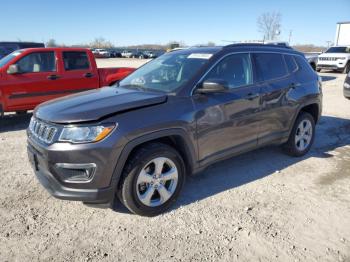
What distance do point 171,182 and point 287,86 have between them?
95.7 inches

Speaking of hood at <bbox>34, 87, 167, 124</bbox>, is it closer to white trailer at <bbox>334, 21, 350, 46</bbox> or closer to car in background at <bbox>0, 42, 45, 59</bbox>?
car in background at <bbox>0, 42, 45, 59</bbox>

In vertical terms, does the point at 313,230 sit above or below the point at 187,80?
below

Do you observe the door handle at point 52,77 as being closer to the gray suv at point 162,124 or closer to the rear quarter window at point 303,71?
the gray suv at point 162,124

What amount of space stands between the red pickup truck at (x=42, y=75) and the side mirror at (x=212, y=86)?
4.86 m

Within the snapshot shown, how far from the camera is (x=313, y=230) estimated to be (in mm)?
3150

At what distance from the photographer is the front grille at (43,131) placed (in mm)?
3008

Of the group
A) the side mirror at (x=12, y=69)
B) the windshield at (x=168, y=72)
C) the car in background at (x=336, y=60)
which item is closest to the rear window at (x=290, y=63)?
the windshield at (x=168, y=72)

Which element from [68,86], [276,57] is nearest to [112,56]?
[68,86]

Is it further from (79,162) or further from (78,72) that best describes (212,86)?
(78,72)

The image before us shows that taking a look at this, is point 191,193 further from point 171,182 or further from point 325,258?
point 325,258

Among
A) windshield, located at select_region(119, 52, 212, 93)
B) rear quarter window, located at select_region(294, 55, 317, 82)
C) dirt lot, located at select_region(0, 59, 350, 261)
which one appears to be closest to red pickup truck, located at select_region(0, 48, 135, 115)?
dirt lot, located at select_region(0, 59, 350, 261)

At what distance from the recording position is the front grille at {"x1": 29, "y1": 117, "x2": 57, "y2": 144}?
3008 millimetres

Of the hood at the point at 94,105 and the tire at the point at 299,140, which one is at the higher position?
the hood at the point at 94,105

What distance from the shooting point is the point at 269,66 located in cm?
449
